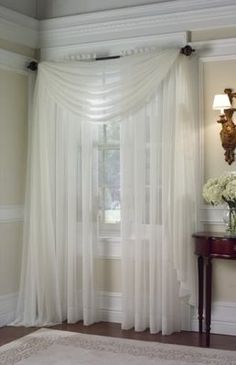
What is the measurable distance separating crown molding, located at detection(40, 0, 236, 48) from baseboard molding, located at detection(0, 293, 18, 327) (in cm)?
238

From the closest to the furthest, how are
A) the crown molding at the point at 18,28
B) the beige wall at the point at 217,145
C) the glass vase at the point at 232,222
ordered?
the glass vase at the point at 232,222, the beige wall at the point at 217,145, the crown molding at the point at 18,28

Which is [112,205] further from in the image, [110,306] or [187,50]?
[187,50]

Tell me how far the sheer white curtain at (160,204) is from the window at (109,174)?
185mm

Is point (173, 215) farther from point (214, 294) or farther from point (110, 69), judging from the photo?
point (110, 69)

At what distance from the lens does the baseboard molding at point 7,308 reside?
17.4 feet

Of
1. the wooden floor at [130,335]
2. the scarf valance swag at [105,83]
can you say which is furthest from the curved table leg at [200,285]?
the scarf valance swag at [105,83]

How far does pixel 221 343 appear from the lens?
185 inches

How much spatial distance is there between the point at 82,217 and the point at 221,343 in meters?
1.62

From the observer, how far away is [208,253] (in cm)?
466

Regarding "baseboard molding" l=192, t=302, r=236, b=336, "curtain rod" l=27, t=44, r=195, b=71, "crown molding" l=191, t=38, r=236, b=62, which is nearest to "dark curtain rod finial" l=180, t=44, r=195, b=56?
"curtain rod" l=27, t=44, r=195, b=71

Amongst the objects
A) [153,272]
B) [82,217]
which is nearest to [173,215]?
[153,272]

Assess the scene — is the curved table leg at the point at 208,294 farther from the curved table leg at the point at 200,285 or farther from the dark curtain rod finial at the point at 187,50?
the dark curtain rod finial at the point at 187,50

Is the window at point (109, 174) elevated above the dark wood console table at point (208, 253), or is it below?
above

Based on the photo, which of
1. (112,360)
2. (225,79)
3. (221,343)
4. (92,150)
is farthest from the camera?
(92,150)
